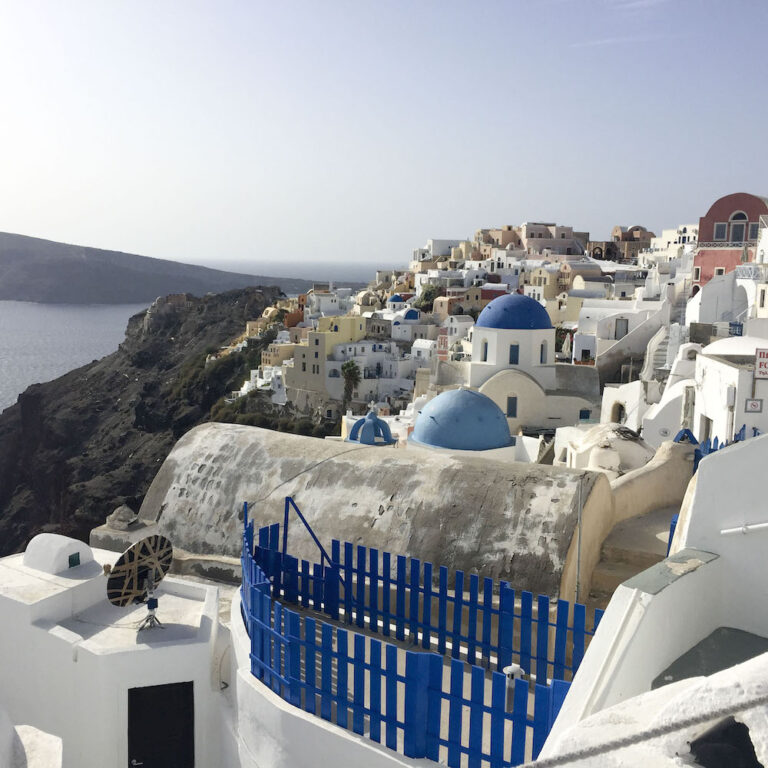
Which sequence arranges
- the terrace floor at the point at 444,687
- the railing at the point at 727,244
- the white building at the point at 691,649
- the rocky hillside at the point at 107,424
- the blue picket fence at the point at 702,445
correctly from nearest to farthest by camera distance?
the white building at the point at 691,649, the terrace floor at the point at 444,687, the blue picket fence at the point at 702,445, the railing at the point at 727,244, the rocky hillside at the point at 107,424

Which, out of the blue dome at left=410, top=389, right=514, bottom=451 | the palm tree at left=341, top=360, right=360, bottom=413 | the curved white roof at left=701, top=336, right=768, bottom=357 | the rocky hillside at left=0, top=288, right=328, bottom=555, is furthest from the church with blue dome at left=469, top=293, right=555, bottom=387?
the rocky hillside at left=0, top=288, right=328, bottom=555

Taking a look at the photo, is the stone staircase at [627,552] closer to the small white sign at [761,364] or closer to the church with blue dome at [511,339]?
the small white sign at [761,364]

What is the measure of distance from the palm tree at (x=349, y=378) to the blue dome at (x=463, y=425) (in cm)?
3372

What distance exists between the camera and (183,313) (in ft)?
316

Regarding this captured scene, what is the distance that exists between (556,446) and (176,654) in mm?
14194

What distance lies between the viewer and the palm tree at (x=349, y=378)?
52312 millimetres

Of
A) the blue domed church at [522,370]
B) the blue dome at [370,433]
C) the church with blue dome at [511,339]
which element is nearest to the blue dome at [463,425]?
the blue dome at [370,433]

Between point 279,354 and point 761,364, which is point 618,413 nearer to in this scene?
point 761,364

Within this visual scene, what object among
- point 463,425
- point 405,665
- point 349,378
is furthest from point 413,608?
point 349,378

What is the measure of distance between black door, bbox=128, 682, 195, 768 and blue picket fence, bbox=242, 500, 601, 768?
1.03 metres

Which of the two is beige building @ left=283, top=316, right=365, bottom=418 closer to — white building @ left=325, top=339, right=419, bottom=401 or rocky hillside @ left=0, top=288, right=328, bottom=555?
white building @ left=325, top=339, right=419, bottom=401

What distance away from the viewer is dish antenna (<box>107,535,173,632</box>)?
278 inches

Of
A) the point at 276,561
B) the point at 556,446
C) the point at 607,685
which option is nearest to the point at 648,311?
the point at 556,446

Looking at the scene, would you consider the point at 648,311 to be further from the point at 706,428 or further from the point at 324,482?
the point at 324,482
